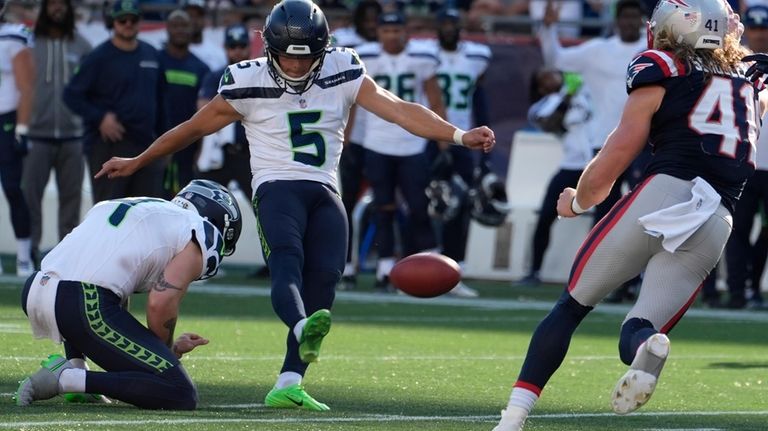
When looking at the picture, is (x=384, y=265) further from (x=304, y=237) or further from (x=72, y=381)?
(x=72, y=381)

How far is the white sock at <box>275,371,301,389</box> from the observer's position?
6.09 meters

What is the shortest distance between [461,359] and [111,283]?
2712mm

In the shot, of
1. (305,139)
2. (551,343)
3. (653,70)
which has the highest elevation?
(653,70)

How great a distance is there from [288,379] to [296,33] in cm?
131

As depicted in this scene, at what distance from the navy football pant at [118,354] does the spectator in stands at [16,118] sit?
6.58m

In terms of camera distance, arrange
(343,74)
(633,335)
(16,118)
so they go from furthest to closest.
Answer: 1. (16,118)
2. (343,74)
3. (633,335)

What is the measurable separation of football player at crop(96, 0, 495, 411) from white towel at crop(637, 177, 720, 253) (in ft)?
3.96

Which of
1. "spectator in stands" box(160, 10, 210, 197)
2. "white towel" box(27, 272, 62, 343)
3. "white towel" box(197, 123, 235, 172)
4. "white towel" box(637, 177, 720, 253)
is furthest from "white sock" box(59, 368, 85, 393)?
"white towel" box(197, 123, 235, 172)

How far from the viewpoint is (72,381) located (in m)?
5.73

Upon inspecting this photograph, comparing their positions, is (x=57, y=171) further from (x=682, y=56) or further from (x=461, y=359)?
(x=682, y=56)

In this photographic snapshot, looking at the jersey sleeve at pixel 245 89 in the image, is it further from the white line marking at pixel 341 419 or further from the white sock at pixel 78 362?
the white line marking at pixel 341 419

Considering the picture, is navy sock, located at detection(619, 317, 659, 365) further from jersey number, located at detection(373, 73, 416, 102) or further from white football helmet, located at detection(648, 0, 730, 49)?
jersey number, located at detection(373, 73, 416, 102)

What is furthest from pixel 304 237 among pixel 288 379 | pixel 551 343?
pixel 551 343

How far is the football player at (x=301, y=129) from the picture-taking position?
626cm
